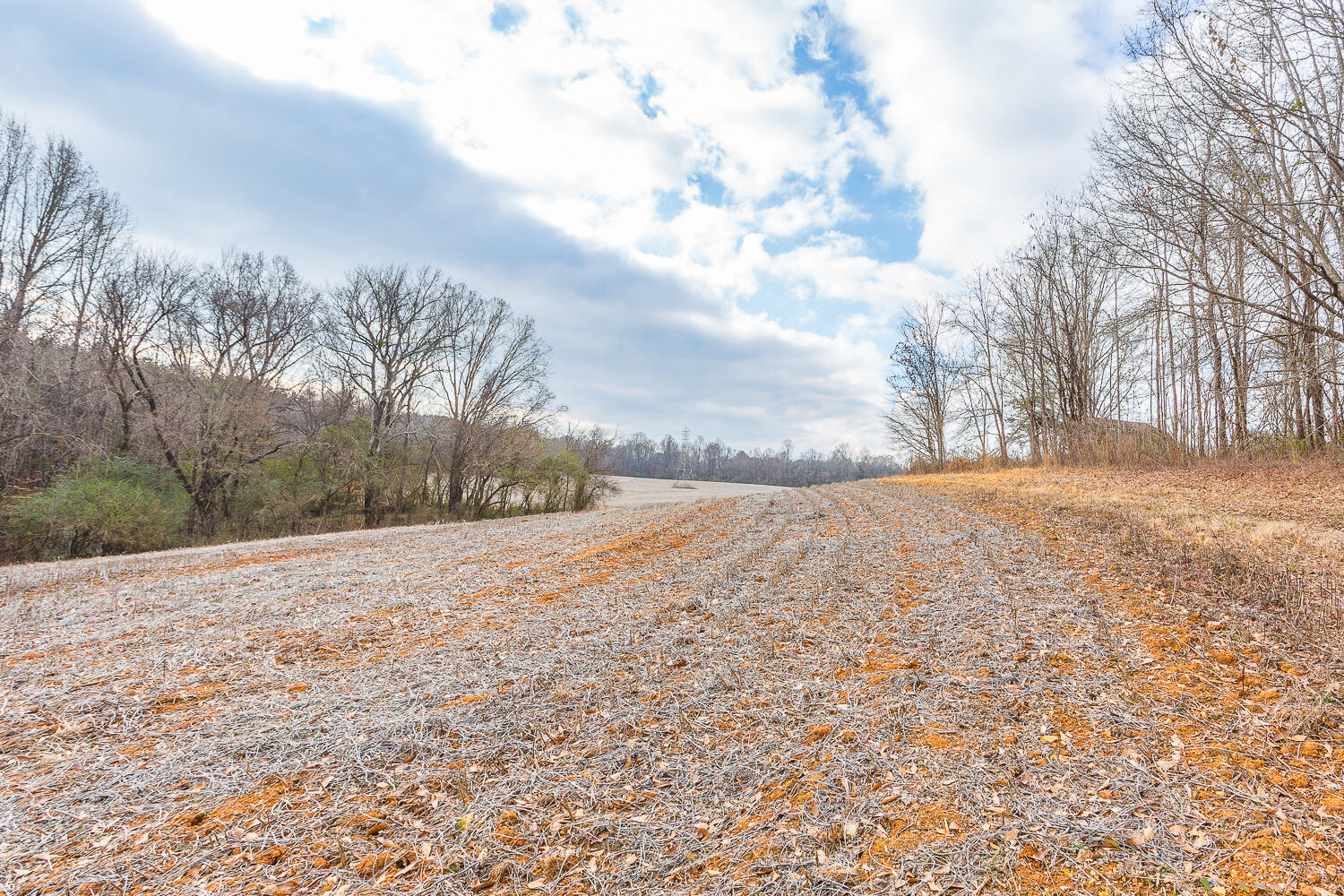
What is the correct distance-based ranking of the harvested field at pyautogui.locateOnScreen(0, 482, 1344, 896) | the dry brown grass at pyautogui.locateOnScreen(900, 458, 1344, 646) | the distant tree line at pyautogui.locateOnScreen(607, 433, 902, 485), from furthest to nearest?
the distant tree line at pyautogui.locateOnScreen(607, 433, 902, 485)
the dry brown grass at pyautogui.locateOnScreen(900, 458, 1344, 646)
the harvested field at pyautogui.locateOnScreen(0, 482, 1344, 896)

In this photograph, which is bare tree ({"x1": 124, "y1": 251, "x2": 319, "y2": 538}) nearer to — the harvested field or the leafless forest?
the leafless forest

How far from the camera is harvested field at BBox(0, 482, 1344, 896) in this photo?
244 centimetres

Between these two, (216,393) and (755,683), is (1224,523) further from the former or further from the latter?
(216,393)

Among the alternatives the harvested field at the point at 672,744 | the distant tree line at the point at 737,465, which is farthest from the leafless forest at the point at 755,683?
the distant tree line at the point at 737,465

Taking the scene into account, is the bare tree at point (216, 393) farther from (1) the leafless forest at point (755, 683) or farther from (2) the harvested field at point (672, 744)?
(2) the harvested field at point (672, 744)

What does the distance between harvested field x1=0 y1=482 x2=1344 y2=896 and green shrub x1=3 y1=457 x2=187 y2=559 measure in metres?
10.5

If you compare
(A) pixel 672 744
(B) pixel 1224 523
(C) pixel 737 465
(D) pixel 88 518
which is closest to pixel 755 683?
(A) pixel 672 744

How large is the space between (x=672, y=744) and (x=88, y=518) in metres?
18.2

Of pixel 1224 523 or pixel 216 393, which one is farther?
pixel 216 393

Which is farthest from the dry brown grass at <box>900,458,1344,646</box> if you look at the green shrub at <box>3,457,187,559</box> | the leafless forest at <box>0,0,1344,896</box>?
the green shrub at <box>3,457,187,559</box>

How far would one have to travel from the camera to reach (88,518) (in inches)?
536

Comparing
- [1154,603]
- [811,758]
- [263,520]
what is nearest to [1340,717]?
[1154,603]

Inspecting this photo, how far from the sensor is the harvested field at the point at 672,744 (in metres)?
2.44

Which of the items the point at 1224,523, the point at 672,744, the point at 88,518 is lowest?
the point at 672,744
